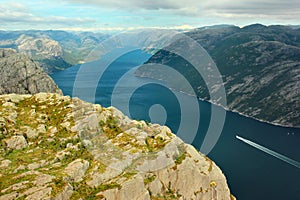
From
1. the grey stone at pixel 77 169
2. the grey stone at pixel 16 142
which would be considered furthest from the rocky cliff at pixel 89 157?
the grey stone at pixel 77 169

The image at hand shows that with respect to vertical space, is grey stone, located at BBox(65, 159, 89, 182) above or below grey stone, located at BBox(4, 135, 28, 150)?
below

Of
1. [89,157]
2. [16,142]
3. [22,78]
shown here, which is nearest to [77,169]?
[89,157]

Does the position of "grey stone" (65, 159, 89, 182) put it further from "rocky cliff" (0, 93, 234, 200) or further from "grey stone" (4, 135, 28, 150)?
"grey stone" (4, 135, 28, 150)

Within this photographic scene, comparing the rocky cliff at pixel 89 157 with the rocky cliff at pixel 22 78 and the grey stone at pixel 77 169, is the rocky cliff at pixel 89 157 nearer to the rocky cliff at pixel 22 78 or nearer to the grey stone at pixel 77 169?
the grey stone at pixel 77 169

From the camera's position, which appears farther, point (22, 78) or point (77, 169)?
point (22, 78)

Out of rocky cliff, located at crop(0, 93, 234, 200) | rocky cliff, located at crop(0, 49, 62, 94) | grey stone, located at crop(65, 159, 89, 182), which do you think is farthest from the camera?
rocky cliff, located at crop(0, 49, 62, 94)

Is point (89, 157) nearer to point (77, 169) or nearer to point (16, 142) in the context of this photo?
point (77, 169)

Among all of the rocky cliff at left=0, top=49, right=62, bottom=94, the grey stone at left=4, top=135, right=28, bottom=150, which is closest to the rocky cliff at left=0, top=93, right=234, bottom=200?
the grey stone at left=4, top=135, right=28, bottom=150

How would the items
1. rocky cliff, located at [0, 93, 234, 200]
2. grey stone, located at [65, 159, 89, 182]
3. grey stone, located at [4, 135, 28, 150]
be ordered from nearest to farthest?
rocky cliff, located at [0, 93, 234, 200] < grey stone, located at [65, 159, 89, 182] < grey stone, located at [4, 135, 28, 150]
